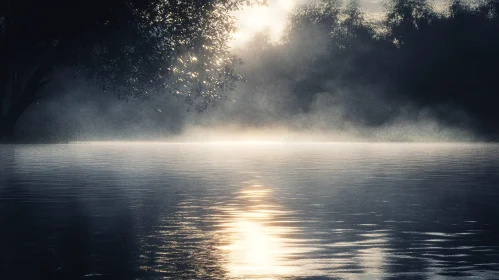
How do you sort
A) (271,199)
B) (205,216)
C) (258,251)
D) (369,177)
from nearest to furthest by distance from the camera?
(258,251)
(205,216)
(271,199)
(369,177)

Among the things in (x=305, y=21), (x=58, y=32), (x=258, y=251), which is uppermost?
(x=305, y=21)

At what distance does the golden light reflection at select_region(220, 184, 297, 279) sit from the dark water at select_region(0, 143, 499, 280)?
0.02 metres

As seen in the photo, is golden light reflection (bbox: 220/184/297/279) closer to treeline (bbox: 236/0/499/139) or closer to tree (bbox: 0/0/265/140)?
tree (bbox: 0/0/265/140)

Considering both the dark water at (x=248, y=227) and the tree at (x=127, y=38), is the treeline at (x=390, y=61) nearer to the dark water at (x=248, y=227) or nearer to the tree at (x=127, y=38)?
the tree at (x=127, y=38)

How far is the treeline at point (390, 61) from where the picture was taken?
9769 cm

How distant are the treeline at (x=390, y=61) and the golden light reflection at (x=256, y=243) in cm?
8099

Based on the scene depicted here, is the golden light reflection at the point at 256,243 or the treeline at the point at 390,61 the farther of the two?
the treeline at the point at 390,61

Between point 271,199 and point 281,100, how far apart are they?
90734mm

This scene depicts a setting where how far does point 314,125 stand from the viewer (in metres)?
112

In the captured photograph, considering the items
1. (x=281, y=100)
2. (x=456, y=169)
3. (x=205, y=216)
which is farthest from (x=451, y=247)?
(x=281, y=100)

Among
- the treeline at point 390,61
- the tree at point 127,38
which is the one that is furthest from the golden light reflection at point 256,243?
the treeline at point 390,61

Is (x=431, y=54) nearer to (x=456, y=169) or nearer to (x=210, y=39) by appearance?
(x=210, y=39)

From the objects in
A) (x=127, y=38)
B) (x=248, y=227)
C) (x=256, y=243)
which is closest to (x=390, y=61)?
(x=127, y=38)

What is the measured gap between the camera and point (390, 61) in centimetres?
10350
